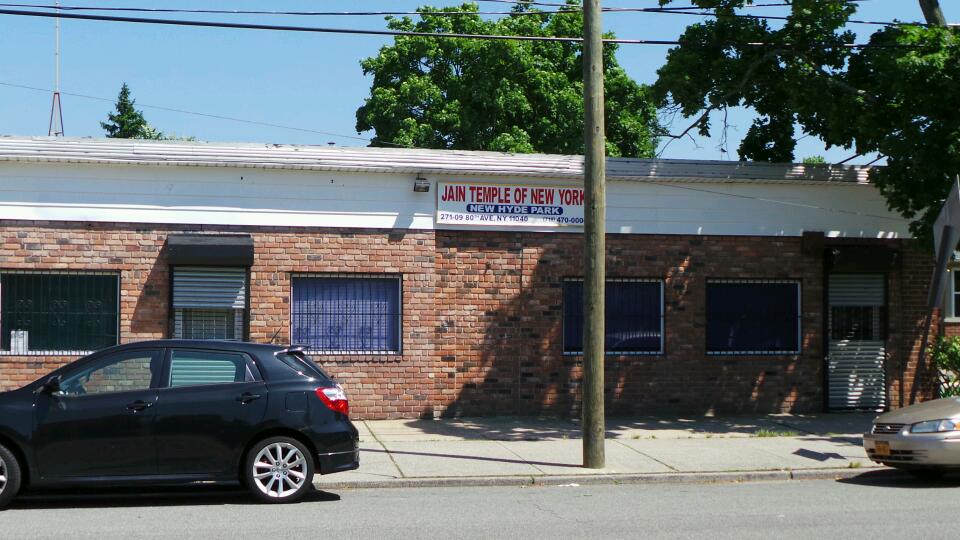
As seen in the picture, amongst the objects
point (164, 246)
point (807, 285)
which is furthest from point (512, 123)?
point (164, 246)

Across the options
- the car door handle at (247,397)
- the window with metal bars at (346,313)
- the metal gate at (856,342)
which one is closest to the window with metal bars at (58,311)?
the window with metal bars at (346,313)

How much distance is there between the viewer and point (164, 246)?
15.2m

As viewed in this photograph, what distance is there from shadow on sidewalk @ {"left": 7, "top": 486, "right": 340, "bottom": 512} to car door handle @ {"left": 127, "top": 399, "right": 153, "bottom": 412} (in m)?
0.98

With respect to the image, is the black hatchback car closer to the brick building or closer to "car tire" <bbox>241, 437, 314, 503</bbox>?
"car tire" <bbox>241, 437, 314, 503</bbox>

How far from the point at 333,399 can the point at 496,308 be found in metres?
6.53

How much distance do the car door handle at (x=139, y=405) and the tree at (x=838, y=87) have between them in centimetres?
997

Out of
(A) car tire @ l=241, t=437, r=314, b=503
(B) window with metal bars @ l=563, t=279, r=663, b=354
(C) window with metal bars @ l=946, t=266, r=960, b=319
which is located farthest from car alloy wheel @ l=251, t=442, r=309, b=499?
(C) window with metal bars @ l=946, t=266, r=960, b=319

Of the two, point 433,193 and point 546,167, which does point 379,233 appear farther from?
point 546,167

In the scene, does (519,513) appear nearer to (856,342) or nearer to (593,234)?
(593,234)

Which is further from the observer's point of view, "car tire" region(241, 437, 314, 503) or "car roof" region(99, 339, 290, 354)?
"car roof" region(99, 339, 290, 354)

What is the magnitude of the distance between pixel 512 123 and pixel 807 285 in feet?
57.0

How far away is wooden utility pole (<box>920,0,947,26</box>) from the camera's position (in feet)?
51.9

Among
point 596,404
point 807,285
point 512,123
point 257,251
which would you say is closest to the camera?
point 596,404

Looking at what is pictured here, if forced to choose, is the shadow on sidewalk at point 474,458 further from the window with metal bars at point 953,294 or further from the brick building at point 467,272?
the window with metal bars at point 953,294
